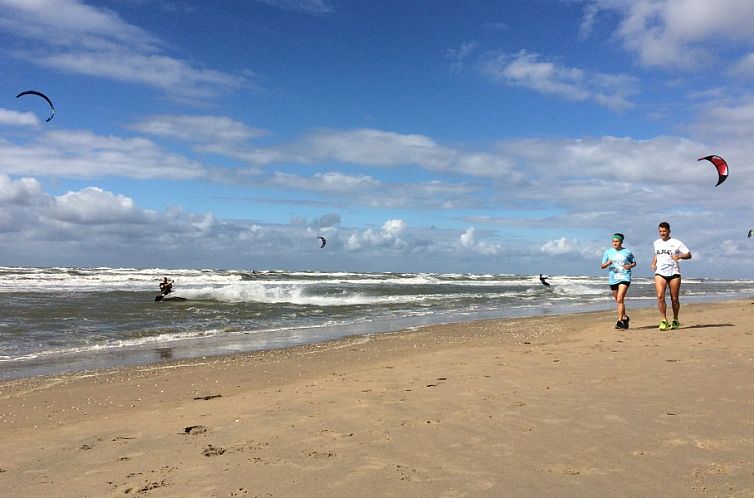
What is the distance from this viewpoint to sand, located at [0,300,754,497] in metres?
3.25

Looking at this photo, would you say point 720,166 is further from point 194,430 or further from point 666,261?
point 194,430

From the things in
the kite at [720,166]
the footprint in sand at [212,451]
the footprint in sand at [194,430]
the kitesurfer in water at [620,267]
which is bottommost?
the footprint in sand at [194,430]

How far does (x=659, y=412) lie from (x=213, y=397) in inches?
172

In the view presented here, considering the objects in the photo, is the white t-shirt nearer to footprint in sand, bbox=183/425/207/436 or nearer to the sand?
the sand

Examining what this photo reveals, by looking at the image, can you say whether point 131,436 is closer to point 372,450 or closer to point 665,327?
point 372,450

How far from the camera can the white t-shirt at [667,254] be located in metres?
9.74

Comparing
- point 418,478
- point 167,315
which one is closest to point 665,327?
point 418,478

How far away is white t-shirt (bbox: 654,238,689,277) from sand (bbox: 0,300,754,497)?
7.62 ft

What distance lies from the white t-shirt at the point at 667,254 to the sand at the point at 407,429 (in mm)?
2323

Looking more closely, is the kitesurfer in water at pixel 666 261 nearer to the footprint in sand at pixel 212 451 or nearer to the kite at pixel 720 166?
the kite at pixel 720 166

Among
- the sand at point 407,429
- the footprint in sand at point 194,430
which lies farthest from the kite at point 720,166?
the footprint in sand at point 194,430

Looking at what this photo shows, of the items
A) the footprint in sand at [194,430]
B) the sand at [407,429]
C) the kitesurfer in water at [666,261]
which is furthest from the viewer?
the kitesurfer in water at [666,261]

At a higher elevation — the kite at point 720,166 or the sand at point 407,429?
the kite at point 720,166

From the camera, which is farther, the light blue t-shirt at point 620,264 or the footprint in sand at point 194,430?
the light blue t-shirt at point 620,264
